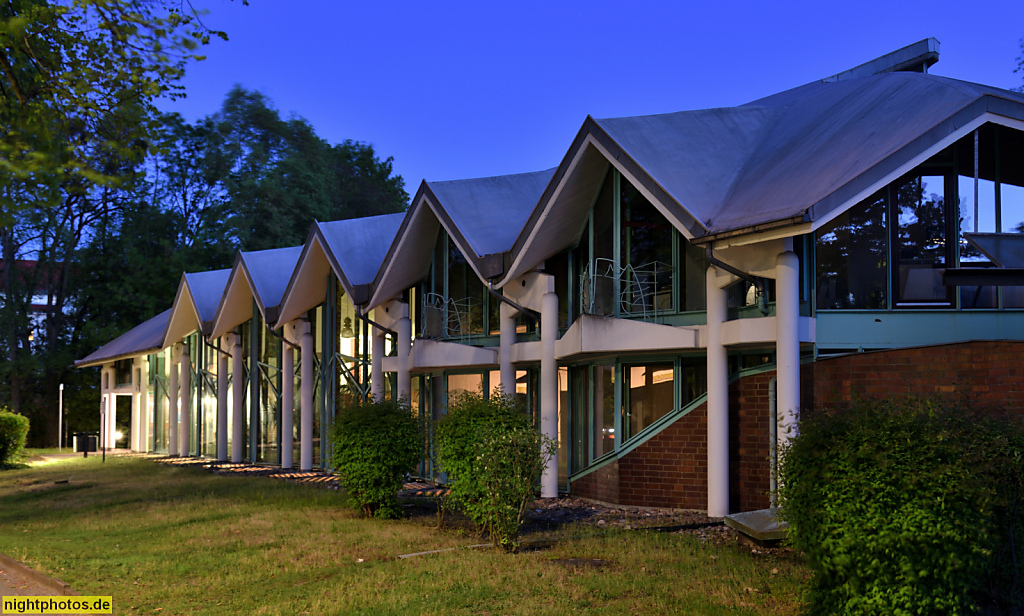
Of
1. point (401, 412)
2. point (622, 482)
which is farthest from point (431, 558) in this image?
point (622, 482)

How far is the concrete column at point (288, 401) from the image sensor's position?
2484 centimetres

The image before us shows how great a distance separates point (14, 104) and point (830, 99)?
38.9ft

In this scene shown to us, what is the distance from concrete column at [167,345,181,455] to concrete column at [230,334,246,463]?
597 centimetres

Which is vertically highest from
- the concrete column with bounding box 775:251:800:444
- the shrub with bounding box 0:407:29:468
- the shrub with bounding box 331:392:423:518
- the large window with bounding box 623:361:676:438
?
the concrete column with bounding box 775:251:800:444

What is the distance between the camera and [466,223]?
18.2m

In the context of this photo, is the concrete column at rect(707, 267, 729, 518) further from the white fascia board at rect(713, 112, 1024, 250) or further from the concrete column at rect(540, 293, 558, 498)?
the concrete column at rect(540, 293, 558, 498)

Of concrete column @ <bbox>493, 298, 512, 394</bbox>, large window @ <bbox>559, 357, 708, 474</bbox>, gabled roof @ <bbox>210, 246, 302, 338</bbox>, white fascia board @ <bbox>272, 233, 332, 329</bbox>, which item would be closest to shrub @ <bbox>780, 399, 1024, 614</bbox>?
large window @ <bbox>559, 357, 708, 474</bbox>

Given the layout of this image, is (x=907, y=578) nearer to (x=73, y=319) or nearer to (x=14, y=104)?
(x=14, y=104)

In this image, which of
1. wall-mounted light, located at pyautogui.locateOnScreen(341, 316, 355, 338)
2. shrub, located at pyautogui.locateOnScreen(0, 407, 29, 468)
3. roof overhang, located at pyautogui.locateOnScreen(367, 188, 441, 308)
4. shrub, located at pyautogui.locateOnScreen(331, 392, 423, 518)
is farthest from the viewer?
shrub, located at pyautogui.locateOnScreen(0, 407, 29, 468)

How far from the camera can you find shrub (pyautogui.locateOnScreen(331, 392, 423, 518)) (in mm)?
13680

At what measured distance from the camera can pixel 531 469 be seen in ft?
35.4

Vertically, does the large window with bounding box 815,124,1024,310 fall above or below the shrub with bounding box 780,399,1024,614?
above

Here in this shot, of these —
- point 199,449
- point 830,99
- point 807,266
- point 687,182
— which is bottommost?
point 199,449

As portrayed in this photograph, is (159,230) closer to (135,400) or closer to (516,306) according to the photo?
(135,400)
